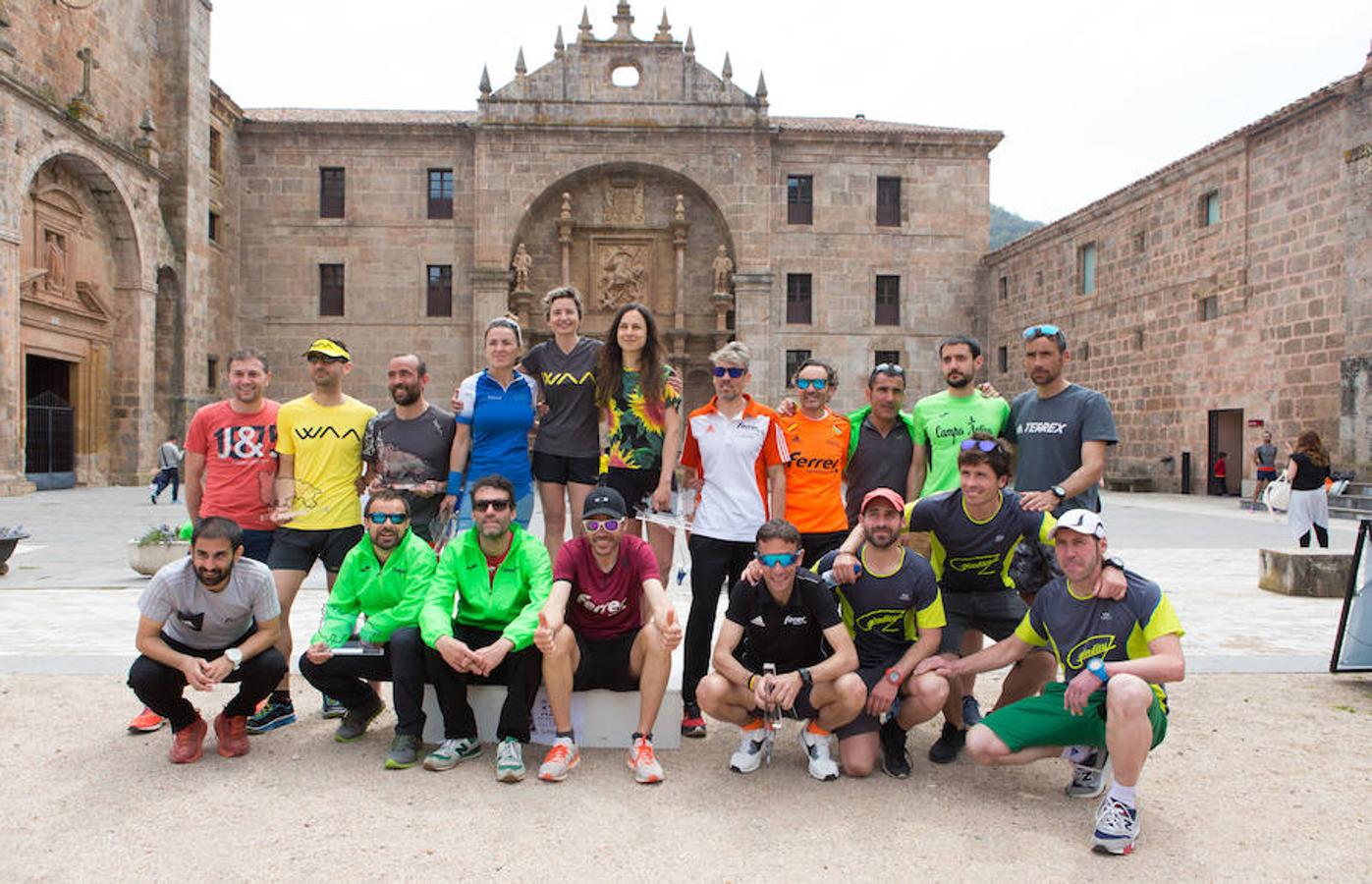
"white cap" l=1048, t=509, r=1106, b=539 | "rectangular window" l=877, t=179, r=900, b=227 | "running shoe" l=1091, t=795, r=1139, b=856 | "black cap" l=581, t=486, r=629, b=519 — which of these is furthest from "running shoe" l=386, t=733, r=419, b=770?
"rectangular window" l=877, t=179, r=900, b=227

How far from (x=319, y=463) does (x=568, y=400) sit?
133 cm

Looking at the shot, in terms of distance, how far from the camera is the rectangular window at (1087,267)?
22.6 meters

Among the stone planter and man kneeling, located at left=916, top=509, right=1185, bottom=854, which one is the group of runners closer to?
man kneeling, located at left=916, top=509, right=1185, bottom=854

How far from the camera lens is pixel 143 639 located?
154 inches

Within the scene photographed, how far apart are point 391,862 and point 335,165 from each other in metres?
26.2

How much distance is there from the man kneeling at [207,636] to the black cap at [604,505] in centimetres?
152

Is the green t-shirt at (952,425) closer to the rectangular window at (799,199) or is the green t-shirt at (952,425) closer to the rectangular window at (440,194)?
the rectangular window at (799,199)

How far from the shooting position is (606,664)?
4.10 meters

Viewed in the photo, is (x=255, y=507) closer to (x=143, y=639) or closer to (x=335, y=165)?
(x=143, y=639)

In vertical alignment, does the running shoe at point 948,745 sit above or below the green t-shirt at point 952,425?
below

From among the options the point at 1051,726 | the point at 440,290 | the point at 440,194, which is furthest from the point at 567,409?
the point at 440,194

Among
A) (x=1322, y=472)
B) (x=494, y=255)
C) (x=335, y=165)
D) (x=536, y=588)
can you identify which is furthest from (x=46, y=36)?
(x=1322, y=472)

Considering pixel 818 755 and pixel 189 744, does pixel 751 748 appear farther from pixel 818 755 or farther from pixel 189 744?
pixel 189 744

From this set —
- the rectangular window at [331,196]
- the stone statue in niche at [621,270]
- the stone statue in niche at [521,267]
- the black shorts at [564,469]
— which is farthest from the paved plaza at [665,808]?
the rectangular window at [331,196]
